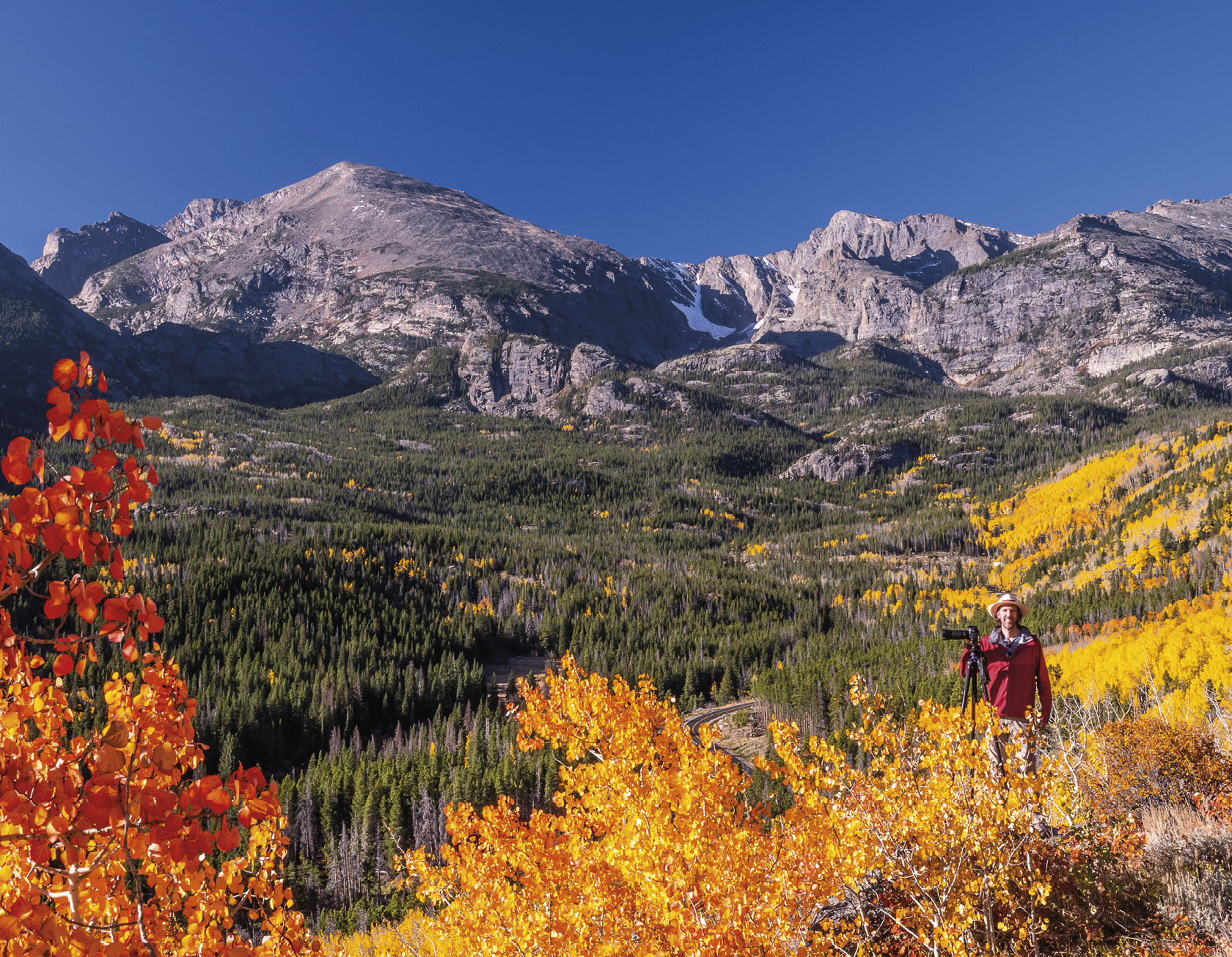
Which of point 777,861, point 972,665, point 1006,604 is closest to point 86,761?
point 777,861

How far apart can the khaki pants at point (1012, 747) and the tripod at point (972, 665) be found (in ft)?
1.40

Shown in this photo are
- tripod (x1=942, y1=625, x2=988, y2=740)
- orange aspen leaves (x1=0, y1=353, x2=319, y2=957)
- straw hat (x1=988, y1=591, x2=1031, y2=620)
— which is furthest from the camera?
straw hat (x1=988, y1=591, x2=1031, y2=620)

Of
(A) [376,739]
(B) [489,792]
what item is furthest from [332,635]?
(B) [489,792]

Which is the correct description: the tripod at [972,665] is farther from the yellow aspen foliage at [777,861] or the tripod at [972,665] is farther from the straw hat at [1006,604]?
the straw hat at [1006,604]

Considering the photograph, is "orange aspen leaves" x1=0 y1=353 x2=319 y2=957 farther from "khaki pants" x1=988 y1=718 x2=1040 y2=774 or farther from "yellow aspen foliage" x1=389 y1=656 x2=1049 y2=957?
"khaki pants" x1=988 y1=718 x2=1040 y2=774

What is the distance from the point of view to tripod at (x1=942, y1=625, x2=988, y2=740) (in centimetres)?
1058

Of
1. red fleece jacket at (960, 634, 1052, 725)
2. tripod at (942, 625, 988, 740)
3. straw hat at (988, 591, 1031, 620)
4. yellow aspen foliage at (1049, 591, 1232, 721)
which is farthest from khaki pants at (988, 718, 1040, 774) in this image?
yellow aspen foliage at (1049, 591, 1232, 721)

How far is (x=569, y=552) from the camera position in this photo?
427 ft

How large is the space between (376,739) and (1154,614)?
74.7 meters

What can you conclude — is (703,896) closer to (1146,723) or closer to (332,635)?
(1146,723)

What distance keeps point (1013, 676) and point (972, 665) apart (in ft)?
3.18

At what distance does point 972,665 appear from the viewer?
1084 cm

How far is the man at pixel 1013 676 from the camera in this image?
10.8 meters

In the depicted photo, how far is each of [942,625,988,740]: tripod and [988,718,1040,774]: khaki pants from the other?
43 cm
